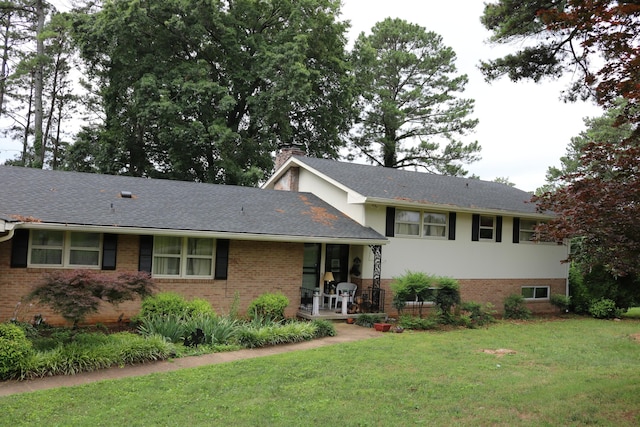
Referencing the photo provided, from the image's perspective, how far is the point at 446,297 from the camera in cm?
1448

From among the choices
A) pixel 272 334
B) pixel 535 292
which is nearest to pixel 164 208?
pixel 272 334

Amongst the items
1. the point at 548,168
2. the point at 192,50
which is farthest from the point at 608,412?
the point at 548,168

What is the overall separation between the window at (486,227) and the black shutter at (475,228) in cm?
25

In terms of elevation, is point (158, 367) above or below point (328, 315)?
below

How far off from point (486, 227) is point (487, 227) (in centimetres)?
4

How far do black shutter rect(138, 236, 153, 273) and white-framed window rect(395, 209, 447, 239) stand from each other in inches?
306

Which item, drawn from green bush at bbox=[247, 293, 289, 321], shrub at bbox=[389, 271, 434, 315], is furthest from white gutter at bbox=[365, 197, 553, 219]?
green bush at bbox=[247, 293, 289, 321]

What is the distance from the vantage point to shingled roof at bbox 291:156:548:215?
16172 millimetres

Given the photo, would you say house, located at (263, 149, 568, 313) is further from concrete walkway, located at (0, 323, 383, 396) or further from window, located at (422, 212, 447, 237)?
concrete walkway, located at (0, 323, 383, 396)

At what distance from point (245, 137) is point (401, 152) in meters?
12.3

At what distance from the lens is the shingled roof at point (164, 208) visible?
11805 mm

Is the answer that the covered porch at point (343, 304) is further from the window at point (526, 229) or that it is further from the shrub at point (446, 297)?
the window at point (526, 229)

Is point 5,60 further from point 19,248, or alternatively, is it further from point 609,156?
point 609,156

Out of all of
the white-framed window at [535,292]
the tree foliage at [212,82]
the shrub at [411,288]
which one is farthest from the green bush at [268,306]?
the tree foliage at [212,82]
